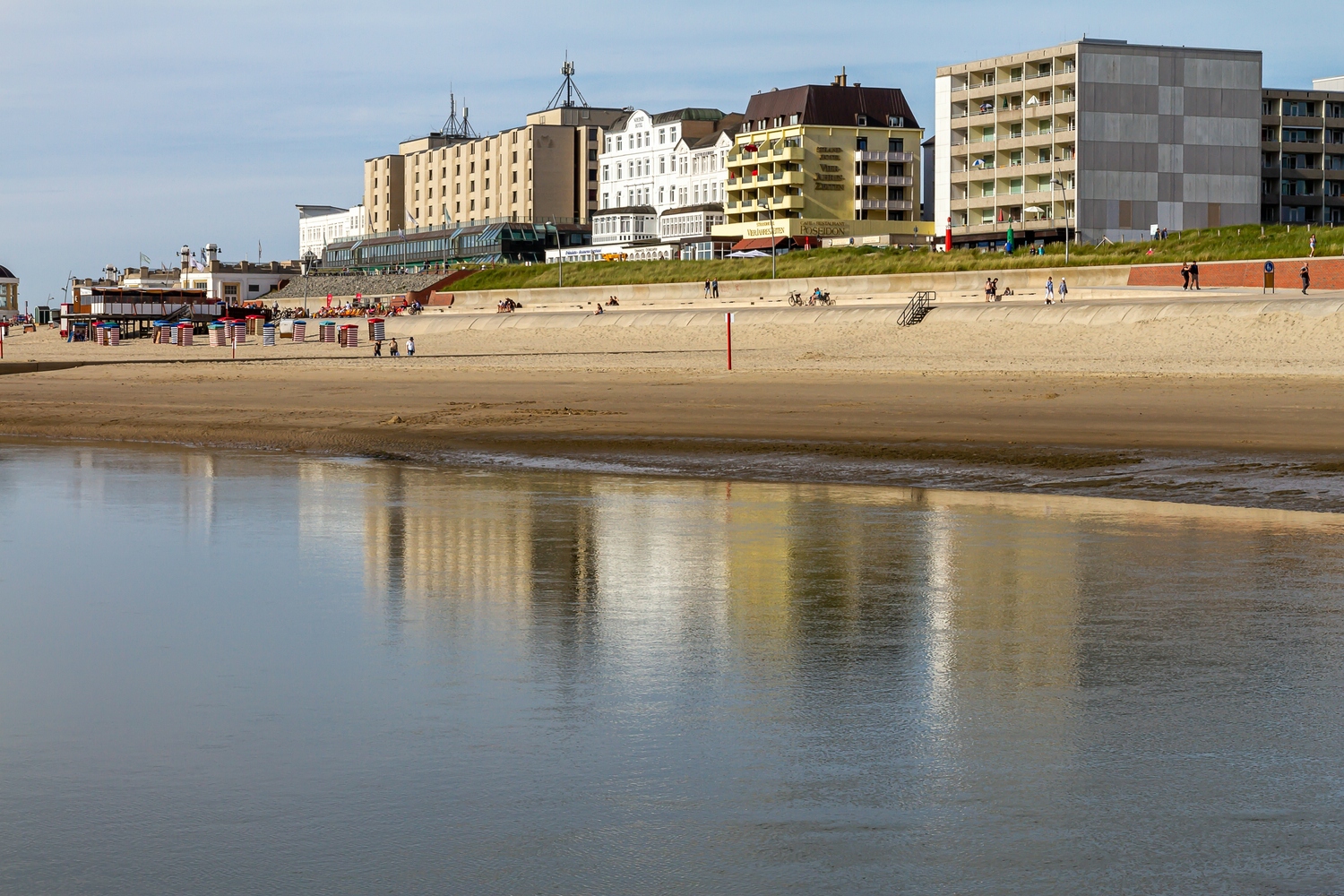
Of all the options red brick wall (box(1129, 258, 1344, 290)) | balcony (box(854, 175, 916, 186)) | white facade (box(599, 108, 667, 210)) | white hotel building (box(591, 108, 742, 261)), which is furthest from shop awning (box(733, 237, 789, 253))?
red brick wall (box(1129, 258, 1344, 290))

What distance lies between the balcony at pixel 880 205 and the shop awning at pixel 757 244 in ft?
27.7

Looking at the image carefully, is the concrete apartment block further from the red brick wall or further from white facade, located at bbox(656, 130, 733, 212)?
the red brick wall

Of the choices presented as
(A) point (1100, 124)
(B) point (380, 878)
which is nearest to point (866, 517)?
(B) point (380, 878)

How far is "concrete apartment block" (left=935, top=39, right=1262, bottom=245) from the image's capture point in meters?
95.9

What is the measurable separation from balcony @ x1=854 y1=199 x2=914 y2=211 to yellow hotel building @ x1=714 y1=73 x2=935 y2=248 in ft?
0.23

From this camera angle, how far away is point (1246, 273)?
2292 inches

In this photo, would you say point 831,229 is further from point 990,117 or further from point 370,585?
point 370,585

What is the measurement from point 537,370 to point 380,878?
130 ft

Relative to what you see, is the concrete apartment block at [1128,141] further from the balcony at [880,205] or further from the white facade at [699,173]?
the white facade at [699,173]

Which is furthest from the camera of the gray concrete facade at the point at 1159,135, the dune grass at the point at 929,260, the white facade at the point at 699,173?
the white facade at the point at 699,173

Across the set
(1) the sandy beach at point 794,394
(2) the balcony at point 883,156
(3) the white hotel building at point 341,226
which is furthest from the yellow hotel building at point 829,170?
(3) the white hotel building at point 341,226

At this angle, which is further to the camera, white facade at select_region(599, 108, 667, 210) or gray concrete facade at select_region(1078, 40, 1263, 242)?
white facade at select_region(599, 108, 667, 210)

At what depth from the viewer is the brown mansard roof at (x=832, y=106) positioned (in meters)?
114

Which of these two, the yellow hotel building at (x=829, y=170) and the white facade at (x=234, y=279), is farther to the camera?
the white facade at (x=234, y=279)
